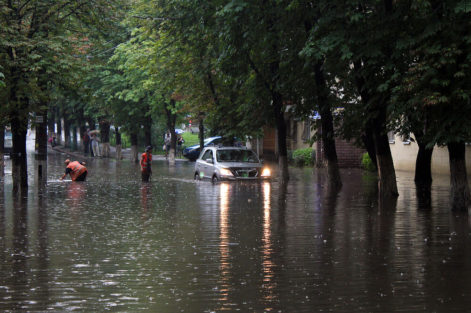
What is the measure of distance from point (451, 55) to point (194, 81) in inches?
926

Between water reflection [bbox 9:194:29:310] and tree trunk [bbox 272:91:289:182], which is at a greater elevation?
tree trunk [bbox 272:91:289:182]

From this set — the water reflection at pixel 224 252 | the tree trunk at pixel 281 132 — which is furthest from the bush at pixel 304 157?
the water reflection at pixel 224 252

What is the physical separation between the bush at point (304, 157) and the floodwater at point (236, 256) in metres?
24.8

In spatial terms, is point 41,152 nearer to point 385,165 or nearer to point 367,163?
point 385,165

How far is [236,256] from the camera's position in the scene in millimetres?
11500

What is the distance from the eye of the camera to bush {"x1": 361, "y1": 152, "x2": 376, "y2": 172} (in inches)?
1547

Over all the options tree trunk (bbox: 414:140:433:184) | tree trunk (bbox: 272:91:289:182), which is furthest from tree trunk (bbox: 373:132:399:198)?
tree trunk (bbox: 272:91:289:182)

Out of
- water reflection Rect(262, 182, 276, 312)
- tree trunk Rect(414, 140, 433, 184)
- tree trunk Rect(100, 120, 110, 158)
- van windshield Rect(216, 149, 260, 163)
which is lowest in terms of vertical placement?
water reflection Rect(262, 182, 276, 312)

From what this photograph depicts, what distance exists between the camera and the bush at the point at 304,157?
46.8m

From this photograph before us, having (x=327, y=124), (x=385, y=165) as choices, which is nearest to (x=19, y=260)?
(x=385, y=165)

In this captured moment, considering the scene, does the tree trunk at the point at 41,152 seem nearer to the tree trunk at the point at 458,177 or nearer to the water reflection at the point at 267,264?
the water reflection at the point at 267,264

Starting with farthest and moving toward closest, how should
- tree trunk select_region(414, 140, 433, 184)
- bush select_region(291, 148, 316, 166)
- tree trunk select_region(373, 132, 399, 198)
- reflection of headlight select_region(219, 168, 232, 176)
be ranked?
1. bush select_region(291, 148, 316, 166)
2. reflection of headlight select_region(219, 168, 232, 176)
3. tree trunk select_region(414, 140, 433, 184)
4. tree trunk select_region(373, 132, 399, 198)

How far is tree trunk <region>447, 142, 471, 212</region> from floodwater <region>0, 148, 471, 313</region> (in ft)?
1.54

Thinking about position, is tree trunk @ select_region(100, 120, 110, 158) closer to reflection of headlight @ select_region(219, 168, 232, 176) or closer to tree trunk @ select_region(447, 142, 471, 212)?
reflection of headlight @ select_region(219, 168, 232, 176)
